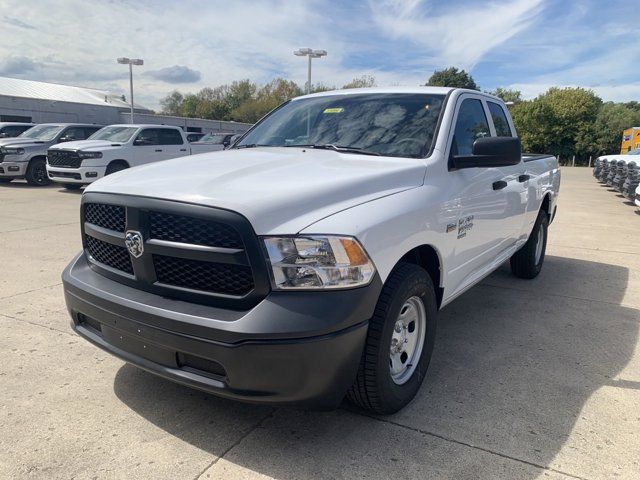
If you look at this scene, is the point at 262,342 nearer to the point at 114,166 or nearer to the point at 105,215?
the point at 105,215

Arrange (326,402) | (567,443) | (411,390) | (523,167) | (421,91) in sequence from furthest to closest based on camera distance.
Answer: (523,167) < (421,91) < (411,390) < (567,443) < (326,402)

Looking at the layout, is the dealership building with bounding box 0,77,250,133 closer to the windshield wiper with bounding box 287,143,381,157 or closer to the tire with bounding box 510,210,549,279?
the tire with bounding box 510,210,549,279

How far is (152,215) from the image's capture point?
2.45 metres

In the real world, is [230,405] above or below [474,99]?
below

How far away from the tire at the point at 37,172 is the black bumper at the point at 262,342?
14091 millimetres

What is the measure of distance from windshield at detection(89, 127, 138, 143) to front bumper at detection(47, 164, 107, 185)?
126 cm

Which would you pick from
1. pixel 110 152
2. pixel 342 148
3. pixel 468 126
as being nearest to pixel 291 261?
pixel 342 148

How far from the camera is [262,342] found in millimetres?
2152

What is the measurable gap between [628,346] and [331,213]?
9.77 feet

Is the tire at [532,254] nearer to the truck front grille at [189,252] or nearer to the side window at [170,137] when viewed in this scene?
the truck front grille at [189,252]

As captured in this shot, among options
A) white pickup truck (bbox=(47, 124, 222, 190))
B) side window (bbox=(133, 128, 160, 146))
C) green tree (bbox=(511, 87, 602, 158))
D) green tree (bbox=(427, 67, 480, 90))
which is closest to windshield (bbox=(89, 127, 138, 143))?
white pickup truck (bbox=(47, 124, 222, 190))

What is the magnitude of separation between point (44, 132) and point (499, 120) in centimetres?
1516

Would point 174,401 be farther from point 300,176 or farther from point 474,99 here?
point 474,99

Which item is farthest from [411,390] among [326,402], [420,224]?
[420,224]
